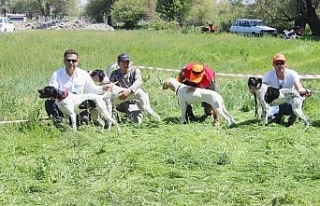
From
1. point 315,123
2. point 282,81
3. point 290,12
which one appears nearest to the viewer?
point 282,81

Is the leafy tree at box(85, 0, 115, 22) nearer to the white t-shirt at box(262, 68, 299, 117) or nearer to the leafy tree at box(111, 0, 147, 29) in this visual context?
the leafy tree at box(111, 0, 147, 29)

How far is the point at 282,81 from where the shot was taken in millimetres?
8805

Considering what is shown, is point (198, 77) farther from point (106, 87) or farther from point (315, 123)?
point (315, 123)

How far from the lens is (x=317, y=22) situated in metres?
41.5

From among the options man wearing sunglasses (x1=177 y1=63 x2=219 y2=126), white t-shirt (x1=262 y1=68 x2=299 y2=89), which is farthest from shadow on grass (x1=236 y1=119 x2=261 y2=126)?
white t-shirt (x1=262 y1=68 x2=299 y2=89)

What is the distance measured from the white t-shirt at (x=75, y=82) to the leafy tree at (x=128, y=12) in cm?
5363

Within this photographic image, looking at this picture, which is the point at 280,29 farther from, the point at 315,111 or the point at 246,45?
the point at 315,111

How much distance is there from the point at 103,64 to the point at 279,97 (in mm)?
10641

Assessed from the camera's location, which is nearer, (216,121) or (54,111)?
(54,111)

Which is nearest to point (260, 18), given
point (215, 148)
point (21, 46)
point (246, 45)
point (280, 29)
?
point (280, 29)

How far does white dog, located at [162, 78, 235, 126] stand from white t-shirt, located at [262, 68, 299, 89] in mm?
777

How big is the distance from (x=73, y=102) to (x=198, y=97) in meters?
1.95

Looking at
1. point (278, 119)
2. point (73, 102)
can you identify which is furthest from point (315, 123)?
point (73, 102)

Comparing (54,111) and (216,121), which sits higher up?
(54,111)
